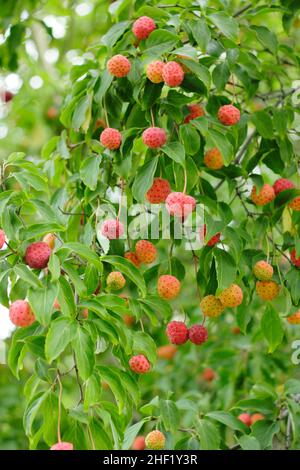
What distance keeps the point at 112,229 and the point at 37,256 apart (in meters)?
0.22

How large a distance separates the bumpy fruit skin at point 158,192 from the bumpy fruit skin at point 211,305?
253 millimetres

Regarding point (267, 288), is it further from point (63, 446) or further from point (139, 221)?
point (63, 446)

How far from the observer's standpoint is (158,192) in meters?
1.57

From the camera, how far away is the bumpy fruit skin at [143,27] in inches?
64.2

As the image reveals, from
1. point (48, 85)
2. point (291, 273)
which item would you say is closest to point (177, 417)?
point (291, 273)

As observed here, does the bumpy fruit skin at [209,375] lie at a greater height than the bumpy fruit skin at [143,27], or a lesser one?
lesser

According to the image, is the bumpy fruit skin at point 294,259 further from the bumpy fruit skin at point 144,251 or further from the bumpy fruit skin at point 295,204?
the bumpy fruit skin at point 144,251

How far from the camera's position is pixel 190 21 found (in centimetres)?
165

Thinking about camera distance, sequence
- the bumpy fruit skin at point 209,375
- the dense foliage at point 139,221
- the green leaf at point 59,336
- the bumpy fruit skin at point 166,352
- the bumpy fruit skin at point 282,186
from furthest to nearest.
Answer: the bumpy fruit skin at point 166,352, the bumpy fruit skin at point 209,375, the bumpy fruit skin at point 282,186, the dense foliage at point 139,221, the green leaf at point 59,336

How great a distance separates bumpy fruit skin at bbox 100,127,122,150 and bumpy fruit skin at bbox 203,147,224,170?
0.24 m

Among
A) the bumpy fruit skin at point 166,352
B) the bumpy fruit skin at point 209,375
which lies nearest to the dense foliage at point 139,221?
the bumpy fruit skin at point 209,375

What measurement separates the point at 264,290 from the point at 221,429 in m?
0.68

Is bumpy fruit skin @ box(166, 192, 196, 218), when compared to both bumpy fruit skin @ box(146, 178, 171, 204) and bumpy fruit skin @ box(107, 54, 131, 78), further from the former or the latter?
bumpy fruit skin @ box(107, 54, 131, 78)
